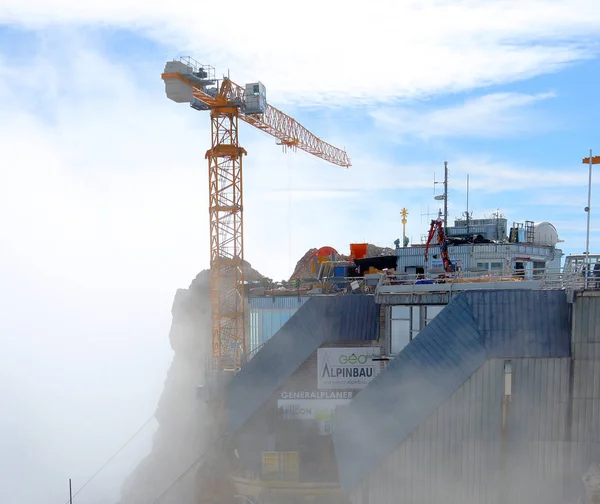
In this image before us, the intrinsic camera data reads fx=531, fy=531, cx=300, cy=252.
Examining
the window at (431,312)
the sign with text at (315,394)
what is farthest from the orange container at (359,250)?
the window at (431,312)

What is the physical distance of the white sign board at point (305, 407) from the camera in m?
28.8

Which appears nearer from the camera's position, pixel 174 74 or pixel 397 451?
pixel 397 451

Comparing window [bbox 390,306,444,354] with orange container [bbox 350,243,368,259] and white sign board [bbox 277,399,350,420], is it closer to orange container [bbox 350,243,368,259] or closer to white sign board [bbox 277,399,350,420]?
Result: white sign board [bbox 277,399,350,420]

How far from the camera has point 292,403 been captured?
28.7 metres

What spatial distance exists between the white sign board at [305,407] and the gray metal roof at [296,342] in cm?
122

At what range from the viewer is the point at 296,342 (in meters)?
28.3

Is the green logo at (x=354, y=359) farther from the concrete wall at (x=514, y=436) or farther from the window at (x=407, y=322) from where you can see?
the concrete wall at (x=514, y=436)

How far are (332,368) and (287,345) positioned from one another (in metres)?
2.70

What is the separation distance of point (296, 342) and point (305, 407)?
369 centimetres

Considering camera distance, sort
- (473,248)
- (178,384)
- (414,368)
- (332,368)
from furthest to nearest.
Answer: (178,384) → (473,248) → (332,368) → (414,368)

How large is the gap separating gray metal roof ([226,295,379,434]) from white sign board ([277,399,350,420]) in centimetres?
122

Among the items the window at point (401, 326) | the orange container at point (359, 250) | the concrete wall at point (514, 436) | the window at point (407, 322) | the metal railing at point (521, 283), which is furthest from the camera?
the orange container at point (359, 250)

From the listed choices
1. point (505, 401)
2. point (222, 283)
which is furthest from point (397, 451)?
point (222, 283)

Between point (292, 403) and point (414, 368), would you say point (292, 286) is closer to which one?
point (292, 403)
